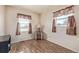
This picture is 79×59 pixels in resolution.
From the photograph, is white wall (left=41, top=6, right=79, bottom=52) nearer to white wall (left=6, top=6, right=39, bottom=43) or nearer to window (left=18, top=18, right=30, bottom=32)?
window (left=18, top=18, right=30, bottom=32)

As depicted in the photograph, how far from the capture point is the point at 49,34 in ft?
13.6

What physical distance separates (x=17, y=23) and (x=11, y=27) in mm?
400

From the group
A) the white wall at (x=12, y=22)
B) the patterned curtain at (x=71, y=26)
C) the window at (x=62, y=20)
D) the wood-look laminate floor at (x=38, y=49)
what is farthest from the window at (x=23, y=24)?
the patterned curtain at (x=71, y=26)

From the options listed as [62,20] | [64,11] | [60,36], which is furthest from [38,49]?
[64,11]

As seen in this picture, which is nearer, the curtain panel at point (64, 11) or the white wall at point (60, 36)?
the white wall at point (60, 36)

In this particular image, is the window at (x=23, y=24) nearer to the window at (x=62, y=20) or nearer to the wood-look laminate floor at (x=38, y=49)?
the wood-look laminate floor at (x=38, y=49)

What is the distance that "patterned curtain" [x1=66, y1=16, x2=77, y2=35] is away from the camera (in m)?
2.56

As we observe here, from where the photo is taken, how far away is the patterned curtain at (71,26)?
8.41ft

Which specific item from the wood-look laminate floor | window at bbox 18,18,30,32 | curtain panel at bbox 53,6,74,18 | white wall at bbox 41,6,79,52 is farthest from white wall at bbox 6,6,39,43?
curtain panel at bbox 53,6,74,18

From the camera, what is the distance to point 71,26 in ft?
8.78

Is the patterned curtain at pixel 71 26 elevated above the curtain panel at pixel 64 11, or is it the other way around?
the curtain panel at pixel 64 11

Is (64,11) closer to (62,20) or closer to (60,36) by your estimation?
(62,20)
